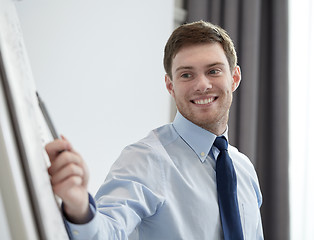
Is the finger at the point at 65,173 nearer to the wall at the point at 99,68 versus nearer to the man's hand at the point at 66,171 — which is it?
the man's hand at the point at 66,171

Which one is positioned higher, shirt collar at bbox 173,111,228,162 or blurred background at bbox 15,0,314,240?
blurred background at bbox 15,0,314,240

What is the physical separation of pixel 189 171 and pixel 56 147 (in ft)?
2.34

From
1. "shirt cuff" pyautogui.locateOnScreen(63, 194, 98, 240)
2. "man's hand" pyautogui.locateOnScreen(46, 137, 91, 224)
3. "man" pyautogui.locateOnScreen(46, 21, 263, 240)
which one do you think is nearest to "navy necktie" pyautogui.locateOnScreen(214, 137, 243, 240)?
"man" pyautogui.locateOnScreen(46, 21, 263, 240)

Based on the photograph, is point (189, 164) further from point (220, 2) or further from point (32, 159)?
point (220, 2)

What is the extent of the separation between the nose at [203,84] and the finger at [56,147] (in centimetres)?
75

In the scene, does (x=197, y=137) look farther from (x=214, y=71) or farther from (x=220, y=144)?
(x=214, y=71)

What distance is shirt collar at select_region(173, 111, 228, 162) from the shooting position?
131cm

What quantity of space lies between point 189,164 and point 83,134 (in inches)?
21.8

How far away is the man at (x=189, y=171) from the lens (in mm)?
1040

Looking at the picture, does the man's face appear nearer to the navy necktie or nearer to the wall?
the navy necktie

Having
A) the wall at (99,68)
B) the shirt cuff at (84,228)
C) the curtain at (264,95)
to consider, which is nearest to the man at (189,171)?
the shirt cuff at (84,228)

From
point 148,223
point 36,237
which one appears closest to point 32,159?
point 36,237

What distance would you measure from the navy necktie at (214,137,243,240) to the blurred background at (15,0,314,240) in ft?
1.95

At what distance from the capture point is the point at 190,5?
2.47m
